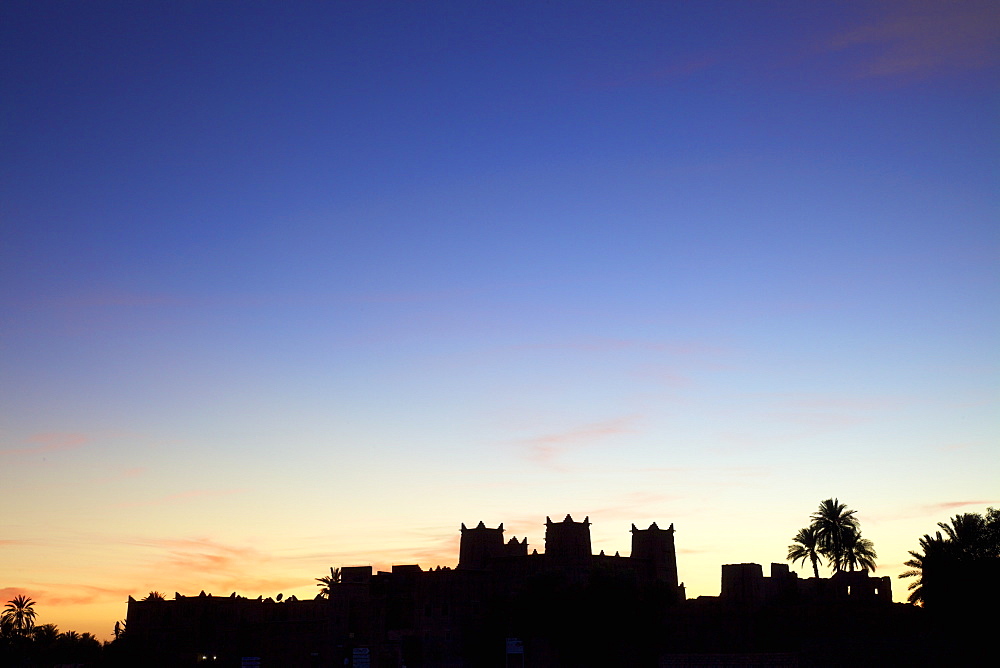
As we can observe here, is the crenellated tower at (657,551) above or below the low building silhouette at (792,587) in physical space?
above

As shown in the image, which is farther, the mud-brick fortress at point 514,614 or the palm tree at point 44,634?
the palm tree at point 44,634

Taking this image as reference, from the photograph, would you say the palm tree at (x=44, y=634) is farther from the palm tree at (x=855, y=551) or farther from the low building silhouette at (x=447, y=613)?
the palm tree at (x=855, y=551)

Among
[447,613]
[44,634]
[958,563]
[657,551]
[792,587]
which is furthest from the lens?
[44,634]

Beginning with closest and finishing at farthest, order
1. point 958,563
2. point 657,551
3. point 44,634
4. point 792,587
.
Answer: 1. point 958,563
2. point 792,587
3. point 657,551
4. point 44,634

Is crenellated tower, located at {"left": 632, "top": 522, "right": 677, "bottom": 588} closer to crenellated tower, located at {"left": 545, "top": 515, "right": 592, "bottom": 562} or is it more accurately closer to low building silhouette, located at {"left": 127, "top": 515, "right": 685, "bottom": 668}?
low building silhouette, located at {"left": 127, "top": 515, "right": 685, "bottom": 668}

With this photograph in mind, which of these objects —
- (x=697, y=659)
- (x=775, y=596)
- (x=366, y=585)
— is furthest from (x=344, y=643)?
(x=775, y=596)

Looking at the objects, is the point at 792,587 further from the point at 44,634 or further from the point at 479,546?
the point at 44,634

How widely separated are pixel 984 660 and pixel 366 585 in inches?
1981

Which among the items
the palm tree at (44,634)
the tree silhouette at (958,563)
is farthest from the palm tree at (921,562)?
the palm tree at (44,634)

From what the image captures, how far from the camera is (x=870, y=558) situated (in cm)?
8419

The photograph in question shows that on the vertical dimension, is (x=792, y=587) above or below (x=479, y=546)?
below

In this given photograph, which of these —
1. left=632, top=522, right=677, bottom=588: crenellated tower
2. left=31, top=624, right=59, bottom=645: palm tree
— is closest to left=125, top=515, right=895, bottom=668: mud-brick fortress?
left=632, top=522, right=677, bottom=588: crenellated tower

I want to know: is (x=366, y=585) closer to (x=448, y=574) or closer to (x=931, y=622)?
(x=448, y=574)

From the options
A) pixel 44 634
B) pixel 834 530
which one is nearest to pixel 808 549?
pixel 834 530
